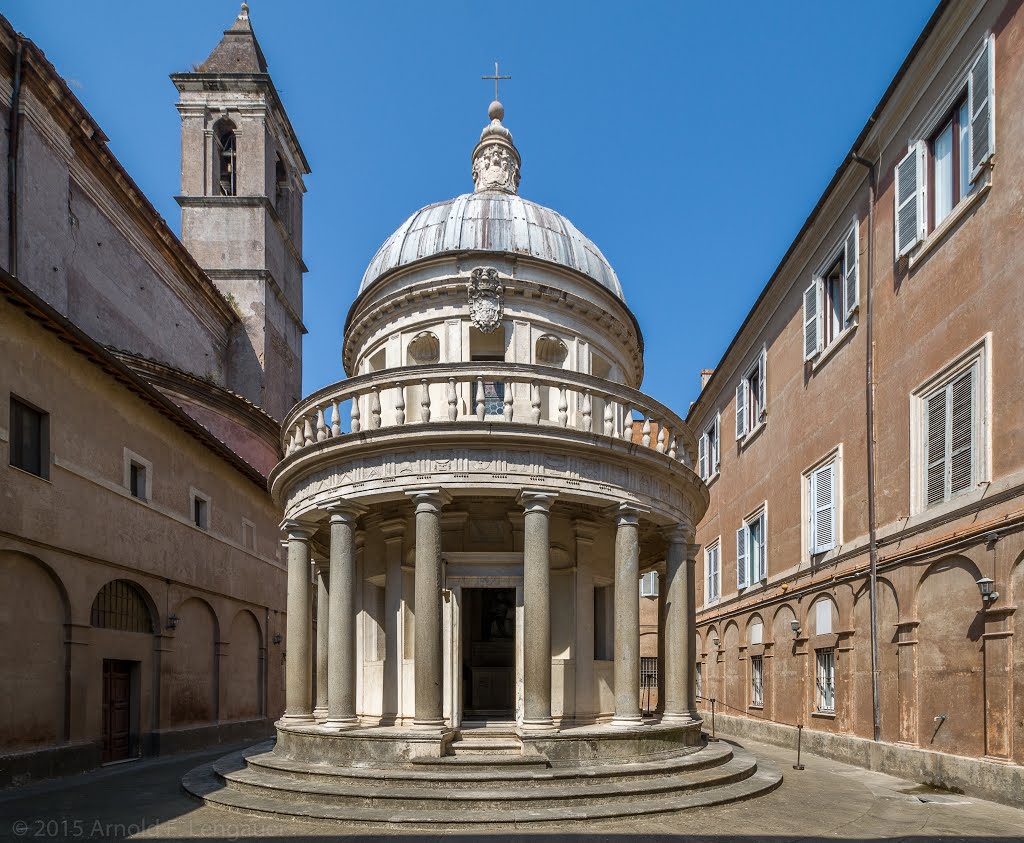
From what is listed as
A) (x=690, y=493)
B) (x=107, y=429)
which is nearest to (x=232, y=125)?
(x=107, y=429)

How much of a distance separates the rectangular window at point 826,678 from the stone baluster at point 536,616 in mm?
8510

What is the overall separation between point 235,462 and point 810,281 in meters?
16.6

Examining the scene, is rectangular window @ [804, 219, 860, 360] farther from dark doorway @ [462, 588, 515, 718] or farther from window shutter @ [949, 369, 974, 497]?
dark doorway @ [462, 588, 515, 718]

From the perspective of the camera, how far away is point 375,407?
14.6 m

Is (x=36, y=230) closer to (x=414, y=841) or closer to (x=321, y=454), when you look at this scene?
(x=321, y=454)

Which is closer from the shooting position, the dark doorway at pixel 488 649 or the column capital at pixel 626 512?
the column capital at pixel 626 512

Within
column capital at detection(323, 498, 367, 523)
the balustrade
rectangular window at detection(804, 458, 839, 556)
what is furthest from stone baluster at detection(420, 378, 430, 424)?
rectangular window at detection(804, 458, 839, 556)

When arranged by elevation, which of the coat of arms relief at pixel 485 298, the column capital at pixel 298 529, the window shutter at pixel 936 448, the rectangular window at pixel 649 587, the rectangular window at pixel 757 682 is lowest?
the rectangular window at pixel 757 682

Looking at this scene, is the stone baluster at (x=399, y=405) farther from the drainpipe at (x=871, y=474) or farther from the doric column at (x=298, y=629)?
the drainpipe at (x=871, y=474)

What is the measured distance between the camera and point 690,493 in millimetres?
16953

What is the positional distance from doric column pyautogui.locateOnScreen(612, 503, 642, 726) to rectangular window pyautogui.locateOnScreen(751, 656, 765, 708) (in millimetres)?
10669

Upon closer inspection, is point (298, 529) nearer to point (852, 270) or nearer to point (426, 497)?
point (426, 497)

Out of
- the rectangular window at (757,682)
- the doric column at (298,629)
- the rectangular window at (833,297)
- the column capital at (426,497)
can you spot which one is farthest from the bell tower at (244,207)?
the column capital at (426,497)

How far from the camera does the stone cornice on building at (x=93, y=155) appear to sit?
20016mm
